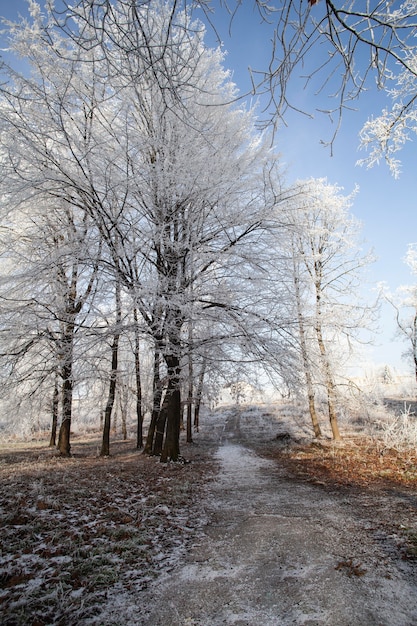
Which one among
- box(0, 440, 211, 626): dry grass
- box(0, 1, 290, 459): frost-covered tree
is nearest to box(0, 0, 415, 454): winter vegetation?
box(0, 1, 290, 459): frost-covered tree

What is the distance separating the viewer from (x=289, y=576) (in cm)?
283

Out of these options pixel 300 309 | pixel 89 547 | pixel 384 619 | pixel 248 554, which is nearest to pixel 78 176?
pixel 300 309

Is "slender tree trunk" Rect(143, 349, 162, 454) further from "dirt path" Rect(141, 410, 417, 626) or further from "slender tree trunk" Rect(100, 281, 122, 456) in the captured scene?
"dirt path" Rect(141, 410, 417, 626)

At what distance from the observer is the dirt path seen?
232 cm

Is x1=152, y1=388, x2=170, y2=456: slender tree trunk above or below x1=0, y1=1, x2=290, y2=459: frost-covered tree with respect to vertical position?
below

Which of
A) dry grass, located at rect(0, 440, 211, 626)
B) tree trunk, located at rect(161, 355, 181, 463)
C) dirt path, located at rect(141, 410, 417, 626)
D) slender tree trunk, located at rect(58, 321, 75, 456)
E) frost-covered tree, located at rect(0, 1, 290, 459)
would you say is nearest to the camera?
dirt path, located at rect(141, 410, 417, 626)

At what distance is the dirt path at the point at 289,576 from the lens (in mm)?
2316

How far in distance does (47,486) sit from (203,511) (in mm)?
2748

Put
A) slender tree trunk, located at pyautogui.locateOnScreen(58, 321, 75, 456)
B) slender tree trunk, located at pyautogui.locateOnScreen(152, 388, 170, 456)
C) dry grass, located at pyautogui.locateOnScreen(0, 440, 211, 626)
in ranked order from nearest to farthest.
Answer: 1. dry grass, located at pyautogui.locateOnScreen(0, 440, 211, 626)
2. slender tree trunk, located at pyautogui.locateOnScreen(58, 321, 75, 456)
3. slender tree trunk, located at pyautogui.locateOnScreen(152, 388, 170, 456)

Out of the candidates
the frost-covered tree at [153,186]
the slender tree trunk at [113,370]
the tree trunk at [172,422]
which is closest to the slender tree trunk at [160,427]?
the tree trunk at [172,422]

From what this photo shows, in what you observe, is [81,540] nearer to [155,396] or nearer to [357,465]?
[357,465]

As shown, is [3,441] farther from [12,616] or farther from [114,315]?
[12,616]

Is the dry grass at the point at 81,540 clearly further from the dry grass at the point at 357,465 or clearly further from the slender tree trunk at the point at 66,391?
the dry grass at the point at 357,465

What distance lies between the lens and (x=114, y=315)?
723cm
